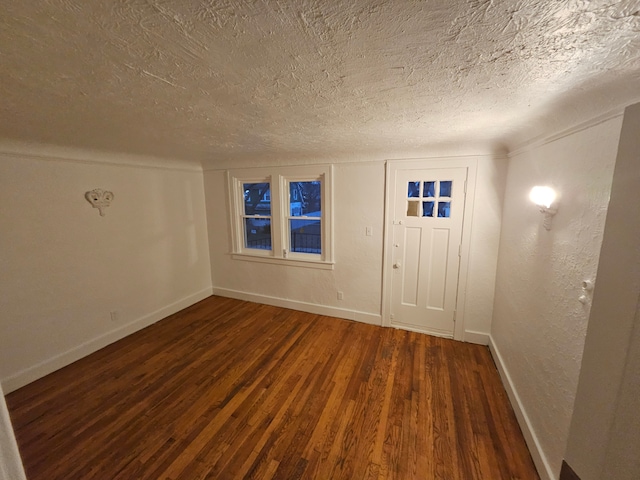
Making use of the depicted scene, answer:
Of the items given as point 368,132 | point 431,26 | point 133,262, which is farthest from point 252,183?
point 431,26

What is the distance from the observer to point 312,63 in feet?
3.38

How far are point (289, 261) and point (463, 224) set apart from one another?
2.33m

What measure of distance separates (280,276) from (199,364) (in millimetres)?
1608

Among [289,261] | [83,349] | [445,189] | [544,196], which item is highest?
[445,189]

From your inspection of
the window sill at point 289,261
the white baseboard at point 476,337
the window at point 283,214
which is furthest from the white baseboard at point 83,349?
the white baseboard at point 476,337

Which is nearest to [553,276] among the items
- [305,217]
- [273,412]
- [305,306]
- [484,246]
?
[484,246]

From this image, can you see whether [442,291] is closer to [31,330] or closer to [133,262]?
[133,262]

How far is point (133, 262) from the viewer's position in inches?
125

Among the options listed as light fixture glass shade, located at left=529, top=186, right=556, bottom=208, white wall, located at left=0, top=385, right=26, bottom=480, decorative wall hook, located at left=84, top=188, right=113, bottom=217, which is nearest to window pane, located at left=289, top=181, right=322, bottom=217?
decorative wall hook, located at left=84, top=188, right=113, bottom=217

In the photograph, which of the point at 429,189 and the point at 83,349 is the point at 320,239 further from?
the point at 83,349

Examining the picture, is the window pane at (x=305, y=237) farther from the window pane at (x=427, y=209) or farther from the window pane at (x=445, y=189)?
the window pane at (x=445, y=189)

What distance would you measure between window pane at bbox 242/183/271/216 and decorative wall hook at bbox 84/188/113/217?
168 centimetres

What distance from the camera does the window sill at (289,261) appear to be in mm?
3571

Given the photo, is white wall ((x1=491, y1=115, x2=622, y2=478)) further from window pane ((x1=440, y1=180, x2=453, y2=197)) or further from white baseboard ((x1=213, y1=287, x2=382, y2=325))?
white baseboard ((x1=213, y1=287, x2=382, y2=325))
